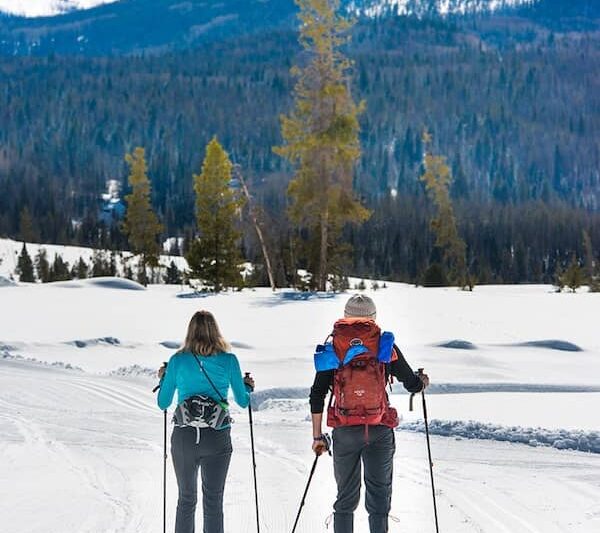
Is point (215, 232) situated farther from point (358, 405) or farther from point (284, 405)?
point (358, 405)

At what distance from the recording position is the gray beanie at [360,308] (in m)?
5.09

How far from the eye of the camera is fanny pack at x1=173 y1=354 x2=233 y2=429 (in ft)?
17.2

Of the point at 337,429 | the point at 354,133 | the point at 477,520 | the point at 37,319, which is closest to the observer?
the point at 337,429

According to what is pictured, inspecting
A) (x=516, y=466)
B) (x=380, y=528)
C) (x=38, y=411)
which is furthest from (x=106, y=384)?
(x=380, y=528)

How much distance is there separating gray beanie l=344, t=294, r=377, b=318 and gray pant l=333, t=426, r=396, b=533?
28.0 inches

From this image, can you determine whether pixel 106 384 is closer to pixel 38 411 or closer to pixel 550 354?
pixel 38 411

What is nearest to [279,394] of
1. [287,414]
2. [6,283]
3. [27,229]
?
[287,414]

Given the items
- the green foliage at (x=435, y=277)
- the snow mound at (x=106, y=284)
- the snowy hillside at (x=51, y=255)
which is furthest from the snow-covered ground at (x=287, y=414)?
the snowy hillside at (x=51, y=255)

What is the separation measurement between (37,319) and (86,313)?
62.2 inches

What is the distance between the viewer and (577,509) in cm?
705

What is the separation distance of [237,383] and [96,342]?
47.3 ft

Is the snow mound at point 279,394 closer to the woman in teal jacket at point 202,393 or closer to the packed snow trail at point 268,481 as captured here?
the packed snow trail at point 268,481

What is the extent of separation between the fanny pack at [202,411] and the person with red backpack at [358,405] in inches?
25.5

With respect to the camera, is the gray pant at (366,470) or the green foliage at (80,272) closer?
the gray pant at (366,470)
